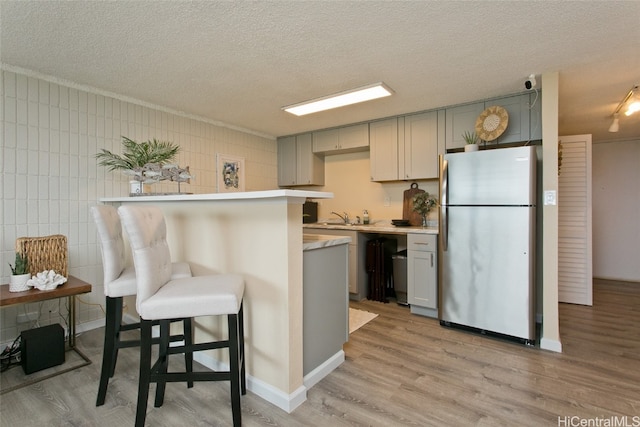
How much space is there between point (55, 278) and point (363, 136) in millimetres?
3464

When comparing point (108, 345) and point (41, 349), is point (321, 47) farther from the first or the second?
point (41, 349)

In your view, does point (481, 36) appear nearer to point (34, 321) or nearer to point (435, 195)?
point (435, 195)

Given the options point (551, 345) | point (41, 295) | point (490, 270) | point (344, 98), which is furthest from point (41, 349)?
point (551, 345)

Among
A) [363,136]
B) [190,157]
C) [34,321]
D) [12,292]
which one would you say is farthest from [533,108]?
[34,321]

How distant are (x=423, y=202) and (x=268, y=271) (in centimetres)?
256

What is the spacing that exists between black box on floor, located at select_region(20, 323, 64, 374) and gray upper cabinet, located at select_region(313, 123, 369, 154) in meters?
3.48

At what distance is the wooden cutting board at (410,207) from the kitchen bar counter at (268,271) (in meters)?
2.50

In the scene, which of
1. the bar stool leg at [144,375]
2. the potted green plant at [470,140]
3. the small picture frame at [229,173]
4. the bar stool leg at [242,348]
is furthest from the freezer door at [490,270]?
the small picture frame at [229,173]

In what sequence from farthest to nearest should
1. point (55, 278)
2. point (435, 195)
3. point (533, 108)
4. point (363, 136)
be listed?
point (363, 136) → point (435, 195) → point (533, 108) → point (55, 278)

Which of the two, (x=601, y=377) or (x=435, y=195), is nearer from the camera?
(x=601, y=377)

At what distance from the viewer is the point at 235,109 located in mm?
3541

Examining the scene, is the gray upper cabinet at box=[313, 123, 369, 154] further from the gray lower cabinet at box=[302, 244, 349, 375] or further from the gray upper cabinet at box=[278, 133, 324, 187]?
the gray lower cabinet at box=[302, 244, 349, 375]

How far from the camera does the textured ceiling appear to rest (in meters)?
1.75

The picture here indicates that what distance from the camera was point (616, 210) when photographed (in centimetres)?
493
